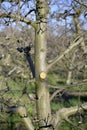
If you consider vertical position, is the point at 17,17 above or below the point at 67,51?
above

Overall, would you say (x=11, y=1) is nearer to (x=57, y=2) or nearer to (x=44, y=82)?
(x=57, y=2)

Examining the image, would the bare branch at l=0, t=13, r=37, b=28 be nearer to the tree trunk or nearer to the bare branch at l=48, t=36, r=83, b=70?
the tree trunk

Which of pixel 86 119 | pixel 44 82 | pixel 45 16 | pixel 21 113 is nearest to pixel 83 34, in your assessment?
pixel 45 16

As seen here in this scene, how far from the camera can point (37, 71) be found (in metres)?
2.35

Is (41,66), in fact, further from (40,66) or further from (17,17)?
(17,17)

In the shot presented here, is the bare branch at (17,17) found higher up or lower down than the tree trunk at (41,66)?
higher up

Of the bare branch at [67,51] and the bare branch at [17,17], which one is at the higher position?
the bare branch at [17,17]

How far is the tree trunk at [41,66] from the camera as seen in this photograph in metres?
2.32

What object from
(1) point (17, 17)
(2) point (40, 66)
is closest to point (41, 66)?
(2) point (40, 66)

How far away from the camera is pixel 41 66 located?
2.36 m

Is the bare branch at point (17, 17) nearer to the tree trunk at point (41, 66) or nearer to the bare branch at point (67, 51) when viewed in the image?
the tree trunk at point (41, 66)

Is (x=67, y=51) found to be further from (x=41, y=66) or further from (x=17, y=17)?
(x=17, y=17)

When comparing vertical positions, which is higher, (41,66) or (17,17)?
(17,17)

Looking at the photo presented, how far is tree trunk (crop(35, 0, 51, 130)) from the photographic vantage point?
2324 mm
